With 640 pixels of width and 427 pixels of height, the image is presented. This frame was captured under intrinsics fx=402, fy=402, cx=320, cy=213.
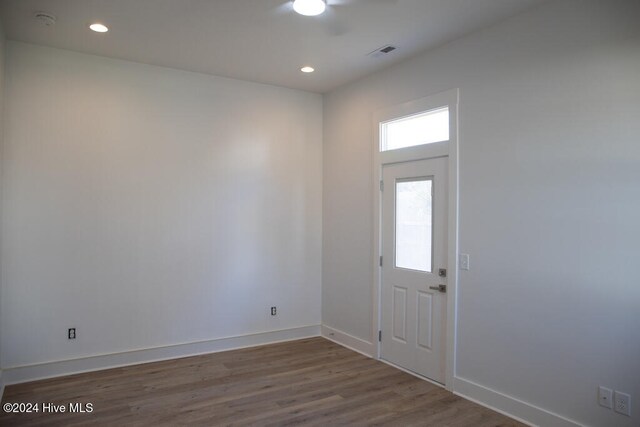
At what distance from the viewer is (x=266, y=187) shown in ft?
15.9

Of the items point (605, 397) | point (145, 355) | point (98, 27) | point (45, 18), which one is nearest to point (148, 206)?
point (145, 355)

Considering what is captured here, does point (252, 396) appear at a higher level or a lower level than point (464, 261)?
lower

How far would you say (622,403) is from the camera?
246 cm

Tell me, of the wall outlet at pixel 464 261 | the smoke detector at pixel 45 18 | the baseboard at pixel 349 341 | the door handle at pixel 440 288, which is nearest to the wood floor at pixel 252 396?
the baseboard at pixel 349 341

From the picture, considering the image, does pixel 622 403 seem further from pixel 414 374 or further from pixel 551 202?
pixel 414 374

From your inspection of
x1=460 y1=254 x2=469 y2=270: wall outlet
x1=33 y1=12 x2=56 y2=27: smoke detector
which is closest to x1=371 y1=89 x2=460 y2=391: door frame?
x1=460 y1=254 x2=469 y2=270: wall outlet

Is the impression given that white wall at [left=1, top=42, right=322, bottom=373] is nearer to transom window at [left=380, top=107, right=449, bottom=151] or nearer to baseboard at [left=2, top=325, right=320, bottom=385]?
baseboard at [left=2, top=325, right=320, bottom=385]

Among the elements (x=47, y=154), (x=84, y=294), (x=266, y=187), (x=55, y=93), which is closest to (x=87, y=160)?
(x=47, y=154)

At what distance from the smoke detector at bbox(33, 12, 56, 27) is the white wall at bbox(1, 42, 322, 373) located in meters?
0.64

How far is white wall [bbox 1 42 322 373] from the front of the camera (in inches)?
144

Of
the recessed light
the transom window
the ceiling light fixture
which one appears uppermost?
the recessed light

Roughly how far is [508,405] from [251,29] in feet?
11.8

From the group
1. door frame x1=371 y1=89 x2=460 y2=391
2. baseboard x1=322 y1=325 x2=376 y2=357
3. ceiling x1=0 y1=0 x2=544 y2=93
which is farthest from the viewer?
baseboard x1=322 y1=325 x2=376 y2=357

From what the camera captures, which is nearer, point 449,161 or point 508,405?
point 508,405
